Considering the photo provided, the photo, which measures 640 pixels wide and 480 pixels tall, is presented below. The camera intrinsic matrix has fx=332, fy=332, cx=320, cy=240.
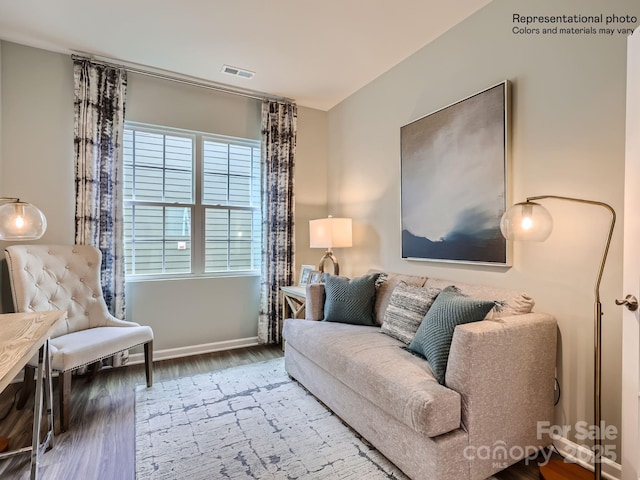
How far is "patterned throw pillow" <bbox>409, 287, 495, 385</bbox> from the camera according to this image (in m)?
1.72

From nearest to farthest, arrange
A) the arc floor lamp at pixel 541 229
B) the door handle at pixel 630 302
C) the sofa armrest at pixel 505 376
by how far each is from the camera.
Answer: the door handle at pixel 630 302
the sofa armrest at pixel 505 376
the arc floor lamp at pixel 541 229

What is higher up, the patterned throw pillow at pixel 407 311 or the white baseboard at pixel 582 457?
the patterned throw pillow at pixel 407 311

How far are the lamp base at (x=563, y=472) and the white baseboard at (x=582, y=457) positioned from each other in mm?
43

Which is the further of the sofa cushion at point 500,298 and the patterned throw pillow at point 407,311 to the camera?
the patterned throw pillow at point 407,311

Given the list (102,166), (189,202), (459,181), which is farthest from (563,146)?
(102,166)

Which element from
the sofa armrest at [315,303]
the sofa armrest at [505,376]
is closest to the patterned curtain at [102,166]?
the sofa armrest at [315,303]

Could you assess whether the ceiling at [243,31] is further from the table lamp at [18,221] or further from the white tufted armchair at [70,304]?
the white tufted armchair at [70,304]

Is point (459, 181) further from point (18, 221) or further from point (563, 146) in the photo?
point (18, 221)

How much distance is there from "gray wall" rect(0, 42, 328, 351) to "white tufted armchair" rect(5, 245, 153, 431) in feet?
1.04

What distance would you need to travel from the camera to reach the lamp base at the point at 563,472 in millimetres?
1615

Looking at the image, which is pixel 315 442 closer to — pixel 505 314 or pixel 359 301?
pixel 359 301

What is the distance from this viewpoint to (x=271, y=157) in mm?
3740

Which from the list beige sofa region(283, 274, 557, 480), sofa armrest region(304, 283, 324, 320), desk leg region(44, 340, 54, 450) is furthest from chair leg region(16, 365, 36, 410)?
beige sofa region(283, 274, 557, 480)

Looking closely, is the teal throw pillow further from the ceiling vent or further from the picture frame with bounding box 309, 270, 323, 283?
the ceiling vent
